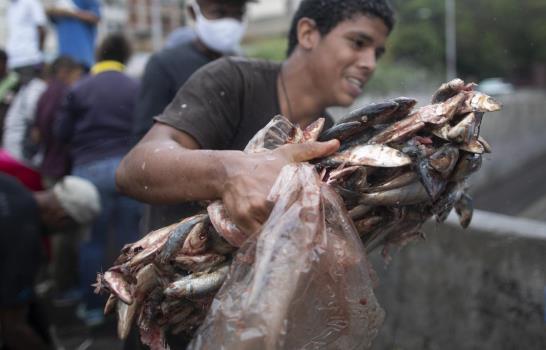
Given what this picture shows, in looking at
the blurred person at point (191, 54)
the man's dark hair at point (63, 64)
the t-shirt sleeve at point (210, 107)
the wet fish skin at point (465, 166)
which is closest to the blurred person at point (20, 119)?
the man's dark hair at point (63, 64)

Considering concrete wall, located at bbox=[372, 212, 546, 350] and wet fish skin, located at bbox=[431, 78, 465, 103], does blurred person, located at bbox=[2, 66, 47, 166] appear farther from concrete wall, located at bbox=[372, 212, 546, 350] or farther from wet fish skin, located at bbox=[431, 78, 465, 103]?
wet fish skin, located at bbox=[431, 78, 465, 103]

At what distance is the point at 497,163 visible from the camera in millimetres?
9664

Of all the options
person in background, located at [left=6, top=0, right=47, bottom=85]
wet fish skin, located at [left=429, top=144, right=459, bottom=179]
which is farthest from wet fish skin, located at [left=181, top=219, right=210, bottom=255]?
person in background, located at [left=6, top=0, right=47, bottom=85]

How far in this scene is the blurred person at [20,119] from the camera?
5617 millimetres

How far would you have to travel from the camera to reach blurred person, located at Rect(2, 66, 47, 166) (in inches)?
221

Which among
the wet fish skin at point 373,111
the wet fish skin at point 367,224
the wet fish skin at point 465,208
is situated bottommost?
the wet fish skin at point 465,208

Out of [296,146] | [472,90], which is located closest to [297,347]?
[296,146]

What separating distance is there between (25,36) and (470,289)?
5.08m

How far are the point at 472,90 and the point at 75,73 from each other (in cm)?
489

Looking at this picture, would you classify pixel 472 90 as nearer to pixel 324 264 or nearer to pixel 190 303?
pixel 324 264

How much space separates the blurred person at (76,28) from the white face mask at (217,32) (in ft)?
9.91

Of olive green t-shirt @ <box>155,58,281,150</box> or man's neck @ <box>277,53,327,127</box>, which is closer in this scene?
olive green t-shirt @ <box>155,58,281,150</box>

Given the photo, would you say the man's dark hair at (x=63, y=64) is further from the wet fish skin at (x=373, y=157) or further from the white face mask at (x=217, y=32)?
the wet fish skin at (x=373, y=157)

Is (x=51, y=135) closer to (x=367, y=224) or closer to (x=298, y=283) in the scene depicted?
(x=367, y=224)
